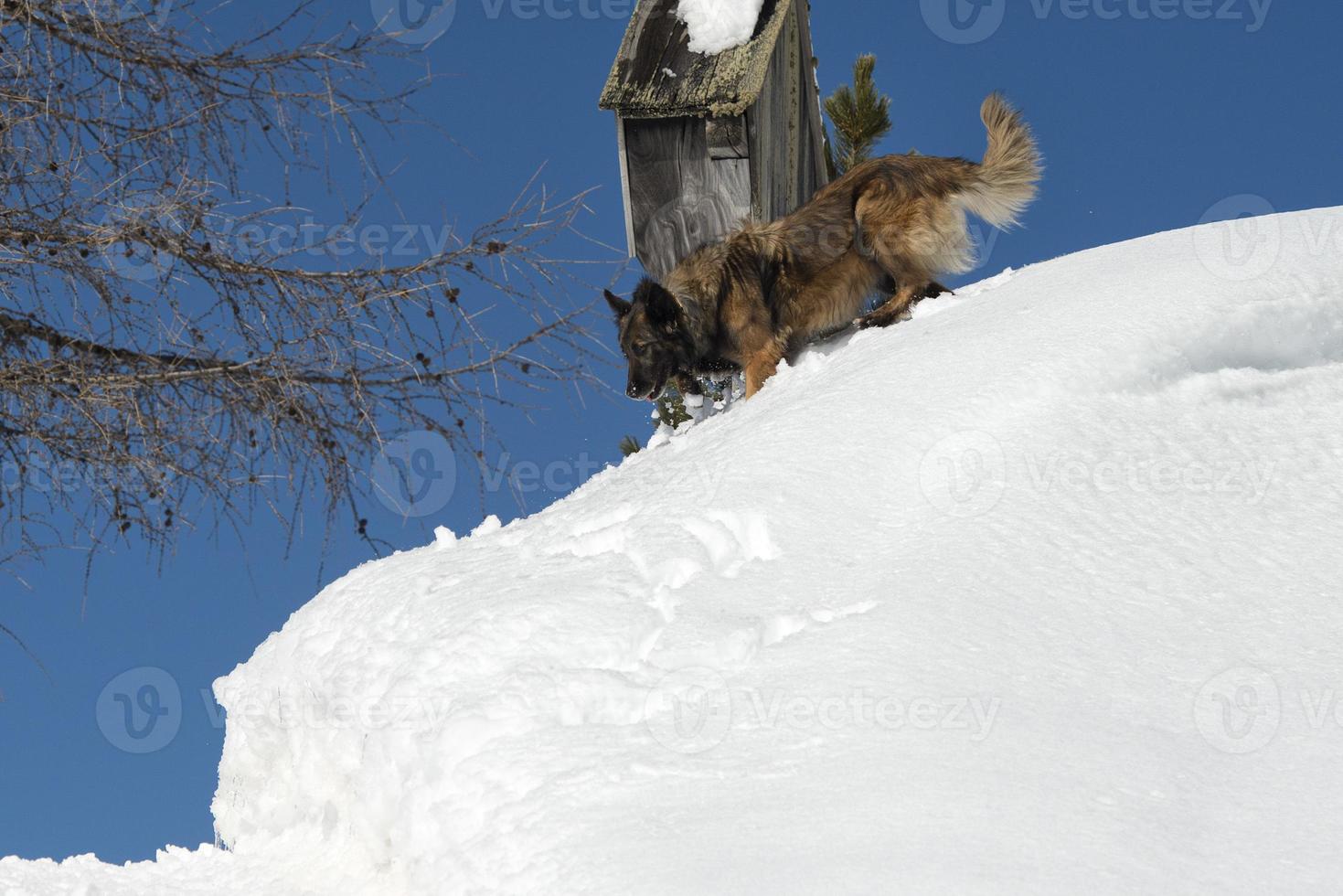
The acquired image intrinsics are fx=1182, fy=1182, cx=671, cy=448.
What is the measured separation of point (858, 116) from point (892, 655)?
22.3 feet

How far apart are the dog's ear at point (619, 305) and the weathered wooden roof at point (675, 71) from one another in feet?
2.74

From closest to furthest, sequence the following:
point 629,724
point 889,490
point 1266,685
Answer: point 629,724
point 1266,685
point 889,490

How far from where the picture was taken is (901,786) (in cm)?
233

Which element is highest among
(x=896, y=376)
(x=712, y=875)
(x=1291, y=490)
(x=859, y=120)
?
(x=859, y=120)

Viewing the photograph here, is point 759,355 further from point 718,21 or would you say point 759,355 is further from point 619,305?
point 718,21

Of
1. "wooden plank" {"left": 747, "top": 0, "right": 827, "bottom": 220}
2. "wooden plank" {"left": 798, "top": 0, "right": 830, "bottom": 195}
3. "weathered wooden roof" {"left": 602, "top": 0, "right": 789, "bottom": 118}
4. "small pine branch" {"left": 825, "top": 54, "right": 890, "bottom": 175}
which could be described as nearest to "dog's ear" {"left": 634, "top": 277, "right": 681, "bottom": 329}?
"wooden plank" {"left": 747, "top": 0, "right": 827, "bottom": 220}

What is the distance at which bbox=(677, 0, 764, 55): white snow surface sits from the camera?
18.4ft

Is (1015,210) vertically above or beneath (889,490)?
above

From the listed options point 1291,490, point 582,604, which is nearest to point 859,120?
point 1291,490

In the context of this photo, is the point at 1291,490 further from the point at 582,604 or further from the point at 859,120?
Answer: the point at 859,120

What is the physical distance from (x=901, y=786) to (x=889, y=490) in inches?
45.1

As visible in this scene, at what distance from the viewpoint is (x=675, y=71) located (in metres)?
5.46

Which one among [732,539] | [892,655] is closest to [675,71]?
[732,539]

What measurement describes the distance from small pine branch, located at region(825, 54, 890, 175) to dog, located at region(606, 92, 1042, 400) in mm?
2969
